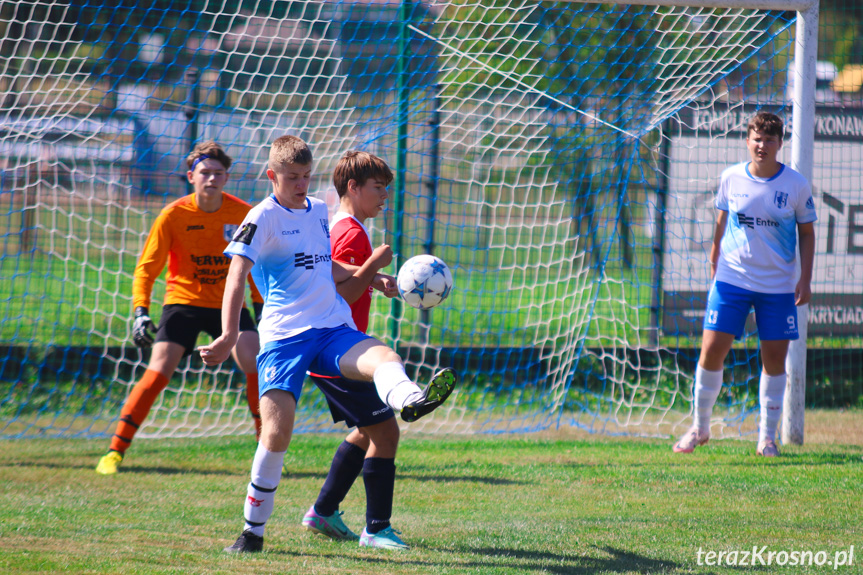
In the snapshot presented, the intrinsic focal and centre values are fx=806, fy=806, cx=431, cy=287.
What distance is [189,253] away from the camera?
5.34 metres

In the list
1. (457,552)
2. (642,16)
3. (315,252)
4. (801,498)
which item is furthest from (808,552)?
(642,16)

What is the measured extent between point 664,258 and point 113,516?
212 inches

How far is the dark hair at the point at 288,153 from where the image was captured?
340 cm

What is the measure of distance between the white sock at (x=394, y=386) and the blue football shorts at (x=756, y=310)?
309 centimetres

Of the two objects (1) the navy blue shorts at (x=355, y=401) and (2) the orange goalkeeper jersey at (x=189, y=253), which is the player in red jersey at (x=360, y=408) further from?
(2) the orange goalkeeper jersey at (x=189, y=253)

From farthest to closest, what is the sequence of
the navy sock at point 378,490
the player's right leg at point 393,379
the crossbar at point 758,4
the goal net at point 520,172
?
the goal net at point 520,172
the crossbar at point 758,4
the navy sock at point 378,490
the player's right leg at point 393,379

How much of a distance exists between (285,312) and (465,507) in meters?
1.70

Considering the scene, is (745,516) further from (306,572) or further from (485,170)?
(485,170)

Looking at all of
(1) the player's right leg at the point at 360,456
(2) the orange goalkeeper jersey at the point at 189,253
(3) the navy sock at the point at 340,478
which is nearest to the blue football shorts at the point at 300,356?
(1) the player's right leg at the point at 360,456

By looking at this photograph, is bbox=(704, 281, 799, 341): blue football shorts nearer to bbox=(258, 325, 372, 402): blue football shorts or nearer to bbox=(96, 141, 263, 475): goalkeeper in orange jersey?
bbox=(258, 325, 372, 402): blue football shorts

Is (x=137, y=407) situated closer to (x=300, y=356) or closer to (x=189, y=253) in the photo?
(x=189, y=253)

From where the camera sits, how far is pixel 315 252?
347 centimetres

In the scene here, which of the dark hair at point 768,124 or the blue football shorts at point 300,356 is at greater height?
the dark hair at point 768,124

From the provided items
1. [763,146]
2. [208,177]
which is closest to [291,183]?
[208,177]
